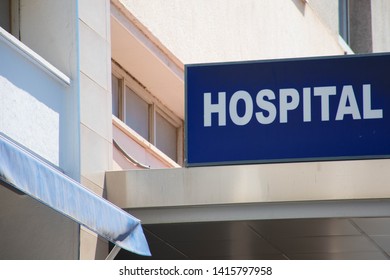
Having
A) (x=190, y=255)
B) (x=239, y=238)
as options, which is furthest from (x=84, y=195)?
(x=190, y=255)

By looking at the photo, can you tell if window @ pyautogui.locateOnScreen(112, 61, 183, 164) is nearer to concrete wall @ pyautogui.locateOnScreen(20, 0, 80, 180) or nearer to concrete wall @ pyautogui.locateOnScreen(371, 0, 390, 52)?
concrete wall @ pyautogui.locateOnScreen(20, 0, 80, 180)

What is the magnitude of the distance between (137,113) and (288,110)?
439 cm

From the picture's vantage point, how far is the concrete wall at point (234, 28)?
1366 centimetres

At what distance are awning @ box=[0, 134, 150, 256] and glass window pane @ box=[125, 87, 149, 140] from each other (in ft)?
15.9

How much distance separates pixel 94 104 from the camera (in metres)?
10.4

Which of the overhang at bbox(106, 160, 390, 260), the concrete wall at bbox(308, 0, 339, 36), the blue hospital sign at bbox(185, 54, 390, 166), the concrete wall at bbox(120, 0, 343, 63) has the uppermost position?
the concrete wall at bbox(308, 0, 339, 36)

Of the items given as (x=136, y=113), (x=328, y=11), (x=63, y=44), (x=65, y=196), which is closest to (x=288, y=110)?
(x=63, y=44)

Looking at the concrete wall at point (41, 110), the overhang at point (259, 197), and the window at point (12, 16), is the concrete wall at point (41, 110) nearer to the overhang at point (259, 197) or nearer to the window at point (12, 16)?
the window at point (12, 16)

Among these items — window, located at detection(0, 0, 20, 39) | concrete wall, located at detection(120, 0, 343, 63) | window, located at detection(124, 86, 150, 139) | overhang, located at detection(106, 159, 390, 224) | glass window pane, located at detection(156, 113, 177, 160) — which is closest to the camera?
overhang, located at detection(106, 159, 390, 224)

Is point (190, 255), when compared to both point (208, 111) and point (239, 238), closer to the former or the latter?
point (239, 238)

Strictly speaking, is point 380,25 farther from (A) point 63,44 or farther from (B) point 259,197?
(A) point 63,44

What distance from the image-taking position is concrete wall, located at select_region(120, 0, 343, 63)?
44.8 feet

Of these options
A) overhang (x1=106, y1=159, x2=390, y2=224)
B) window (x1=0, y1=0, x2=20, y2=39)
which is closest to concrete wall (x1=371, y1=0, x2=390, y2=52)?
overhang (x1=106, y1=159, x2=390, y2=224)

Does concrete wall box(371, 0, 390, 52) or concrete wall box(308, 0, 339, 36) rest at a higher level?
concrete wall box(371, 0, 390, 52)
